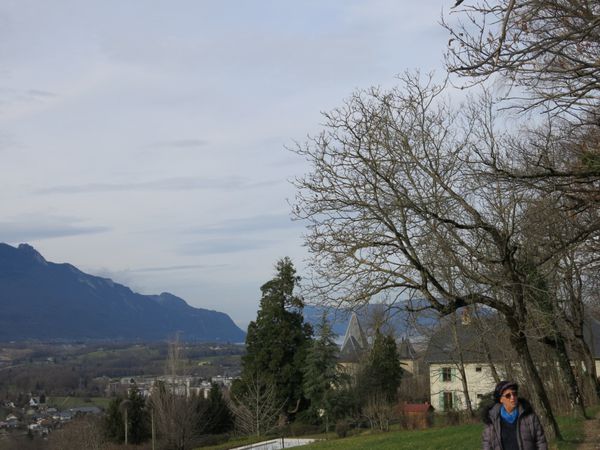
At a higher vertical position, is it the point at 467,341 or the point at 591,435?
the point at 467,341

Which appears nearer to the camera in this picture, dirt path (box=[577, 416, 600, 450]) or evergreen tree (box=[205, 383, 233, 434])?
dirt path (box=[577, 416, 600, 450])

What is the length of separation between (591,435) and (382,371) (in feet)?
92.5

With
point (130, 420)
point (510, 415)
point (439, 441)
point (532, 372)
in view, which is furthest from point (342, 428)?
point (510, 415)

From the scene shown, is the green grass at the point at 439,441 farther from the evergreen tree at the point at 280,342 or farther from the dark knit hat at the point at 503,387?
the evergreen tree at the point at 280,342

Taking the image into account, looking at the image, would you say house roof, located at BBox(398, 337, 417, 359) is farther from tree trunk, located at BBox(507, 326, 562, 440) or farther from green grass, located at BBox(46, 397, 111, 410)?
green grass, located at BBox(46, 397, 111, 410)

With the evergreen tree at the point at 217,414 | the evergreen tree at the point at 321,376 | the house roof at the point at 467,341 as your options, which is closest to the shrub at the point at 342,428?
the evergreen tree at the point at 321,376

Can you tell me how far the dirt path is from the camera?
1334 cm

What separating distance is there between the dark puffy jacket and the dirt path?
7169 millimetres

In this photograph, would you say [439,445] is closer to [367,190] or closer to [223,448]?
[367,190]

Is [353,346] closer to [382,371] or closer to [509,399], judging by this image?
[382,371]

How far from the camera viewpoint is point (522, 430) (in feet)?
22.5

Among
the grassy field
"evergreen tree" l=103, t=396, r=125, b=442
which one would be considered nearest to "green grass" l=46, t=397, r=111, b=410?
"evergreen tree" l=103, t=396, r=125, b=442

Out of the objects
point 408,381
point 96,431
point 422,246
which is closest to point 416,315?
point 422,246

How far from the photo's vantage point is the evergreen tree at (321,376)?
4022 centimetres
